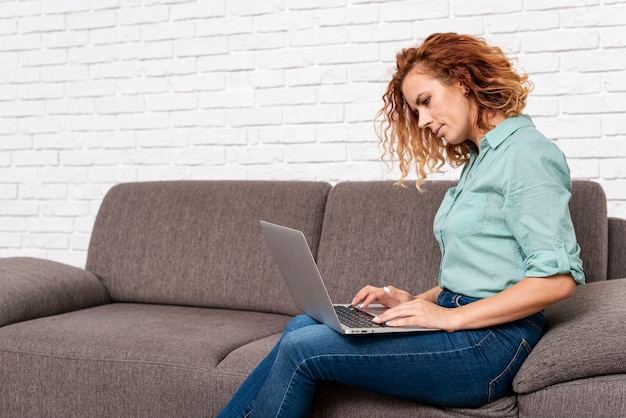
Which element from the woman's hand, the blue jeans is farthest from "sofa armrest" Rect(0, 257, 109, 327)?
the woman's hand

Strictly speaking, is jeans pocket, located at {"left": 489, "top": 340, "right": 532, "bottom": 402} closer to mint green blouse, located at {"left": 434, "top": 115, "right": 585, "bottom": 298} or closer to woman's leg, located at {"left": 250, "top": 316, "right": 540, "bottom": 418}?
woman's leg, located at {"left": 250, "top": 316, "right": 540, "bottom": 418}

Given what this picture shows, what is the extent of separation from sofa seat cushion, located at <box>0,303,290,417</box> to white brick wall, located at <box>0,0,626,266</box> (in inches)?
39.4

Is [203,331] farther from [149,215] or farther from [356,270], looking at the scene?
[149,215]

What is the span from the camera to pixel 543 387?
162 cm

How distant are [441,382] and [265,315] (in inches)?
38.1

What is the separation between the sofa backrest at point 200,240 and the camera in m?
2.55

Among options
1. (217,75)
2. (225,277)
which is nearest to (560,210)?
(225,277)

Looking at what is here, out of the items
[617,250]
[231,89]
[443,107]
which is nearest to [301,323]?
[443,107]

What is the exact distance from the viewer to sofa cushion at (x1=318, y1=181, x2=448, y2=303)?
7.64ft

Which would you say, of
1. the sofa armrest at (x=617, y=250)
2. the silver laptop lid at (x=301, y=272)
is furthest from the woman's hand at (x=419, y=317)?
the sofa armrest at (x=617, y=250)

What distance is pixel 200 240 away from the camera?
2.64m

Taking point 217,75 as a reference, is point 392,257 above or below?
below

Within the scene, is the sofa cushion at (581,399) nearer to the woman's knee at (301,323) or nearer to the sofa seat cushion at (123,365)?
the woman's knee at (301,323)

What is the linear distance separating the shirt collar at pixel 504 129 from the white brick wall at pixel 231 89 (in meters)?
1.06
